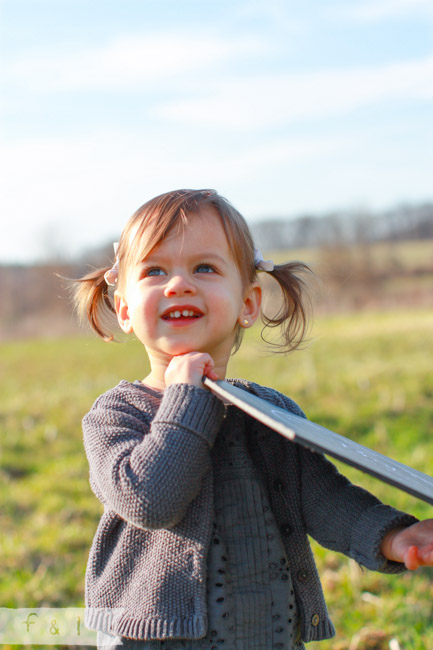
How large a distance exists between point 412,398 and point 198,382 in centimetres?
589

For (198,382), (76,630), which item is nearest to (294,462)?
(198,382)

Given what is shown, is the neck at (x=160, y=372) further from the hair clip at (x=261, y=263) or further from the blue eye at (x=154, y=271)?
the hair clip at (x=261, y=263)

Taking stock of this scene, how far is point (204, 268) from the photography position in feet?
7.22

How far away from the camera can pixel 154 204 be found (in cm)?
230

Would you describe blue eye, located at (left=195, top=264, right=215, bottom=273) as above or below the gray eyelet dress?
above

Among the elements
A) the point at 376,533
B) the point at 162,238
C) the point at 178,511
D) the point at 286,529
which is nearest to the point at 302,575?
the point at 286,529

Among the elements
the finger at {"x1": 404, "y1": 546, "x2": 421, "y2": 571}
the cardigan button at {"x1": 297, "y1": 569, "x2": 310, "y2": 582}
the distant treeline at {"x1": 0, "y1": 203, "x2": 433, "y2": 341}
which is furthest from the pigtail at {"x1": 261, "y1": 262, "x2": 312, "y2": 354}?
the distant treeline at {"x1": 0, "y1": 203, "x2": 433, "y2": 341}

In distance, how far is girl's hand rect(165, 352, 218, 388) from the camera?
6.66 ft

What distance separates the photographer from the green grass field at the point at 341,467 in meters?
3.60

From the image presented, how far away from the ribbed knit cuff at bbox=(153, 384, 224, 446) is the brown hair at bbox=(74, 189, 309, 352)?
1.47 ft

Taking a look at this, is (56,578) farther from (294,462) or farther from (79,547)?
(294,462)

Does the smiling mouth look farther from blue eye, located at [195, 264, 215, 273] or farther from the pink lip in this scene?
blue eye, located at [195, 264, 215, 273]

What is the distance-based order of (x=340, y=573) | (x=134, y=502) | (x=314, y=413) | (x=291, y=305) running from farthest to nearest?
(x=314, y=413) < (x=340, y=573) < (x=291, y=305) < (x=134, y=502)

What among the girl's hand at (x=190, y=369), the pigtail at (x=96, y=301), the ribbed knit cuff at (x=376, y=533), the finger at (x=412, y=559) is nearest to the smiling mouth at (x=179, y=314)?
the girl's hand at (x=190, y=369)
